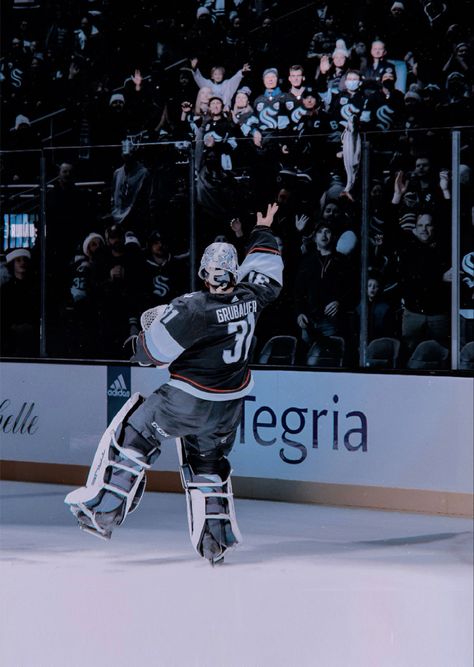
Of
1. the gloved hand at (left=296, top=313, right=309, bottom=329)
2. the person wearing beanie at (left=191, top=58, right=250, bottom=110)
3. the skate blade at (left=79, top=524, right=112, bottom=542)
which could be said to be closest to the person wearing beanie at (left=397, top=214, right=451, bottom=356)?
the gloved hand at (left=296, top=313, right=309, bottom=329)

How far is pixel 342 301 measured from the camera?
7246mm

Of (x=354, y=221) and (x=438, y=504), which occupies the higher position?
(x=354, y=221)

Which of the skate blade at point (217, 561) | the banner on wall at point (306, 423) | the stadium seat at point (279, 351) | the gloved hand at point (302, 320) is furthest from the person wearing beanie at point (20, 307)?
the skate blade at point (217, 561)

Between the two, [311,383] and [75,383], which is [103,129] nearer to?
[75,383]

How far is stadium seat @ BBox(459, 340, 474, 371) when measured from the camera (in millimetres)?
6785

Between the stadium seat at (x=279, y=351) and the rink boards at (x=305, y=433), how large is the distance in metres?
→ 0.24

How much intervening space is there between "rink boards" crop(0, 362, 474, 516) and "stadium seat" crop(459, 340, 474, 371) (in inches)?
4.5

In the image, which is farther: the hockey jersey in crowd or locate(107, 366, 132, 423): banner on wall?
the hockey jersey in crowd

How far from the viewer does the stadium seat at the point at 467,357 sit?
679 centimetres

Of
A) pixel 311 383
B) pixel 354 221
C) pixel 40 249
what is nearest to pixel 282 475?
pixel 311 383

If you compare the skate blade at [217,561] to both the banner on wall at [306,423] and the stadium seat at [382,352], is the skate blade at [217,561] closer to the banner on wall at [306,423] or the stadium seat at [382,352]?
the banner on wall at [306,423]

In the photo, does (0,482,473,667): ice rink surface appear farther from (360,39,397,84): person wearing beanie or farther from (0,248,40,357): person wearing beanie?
(360,39,397,84): person wearing beanie

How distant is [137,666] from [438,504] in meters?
3.20

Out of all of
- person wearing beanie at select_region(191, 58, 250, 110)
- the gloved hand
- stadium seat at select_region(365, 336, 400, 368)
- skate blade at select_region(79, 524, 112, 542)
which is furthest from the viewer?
person wearing beanie at select_region(191, 58, 250, 110)
